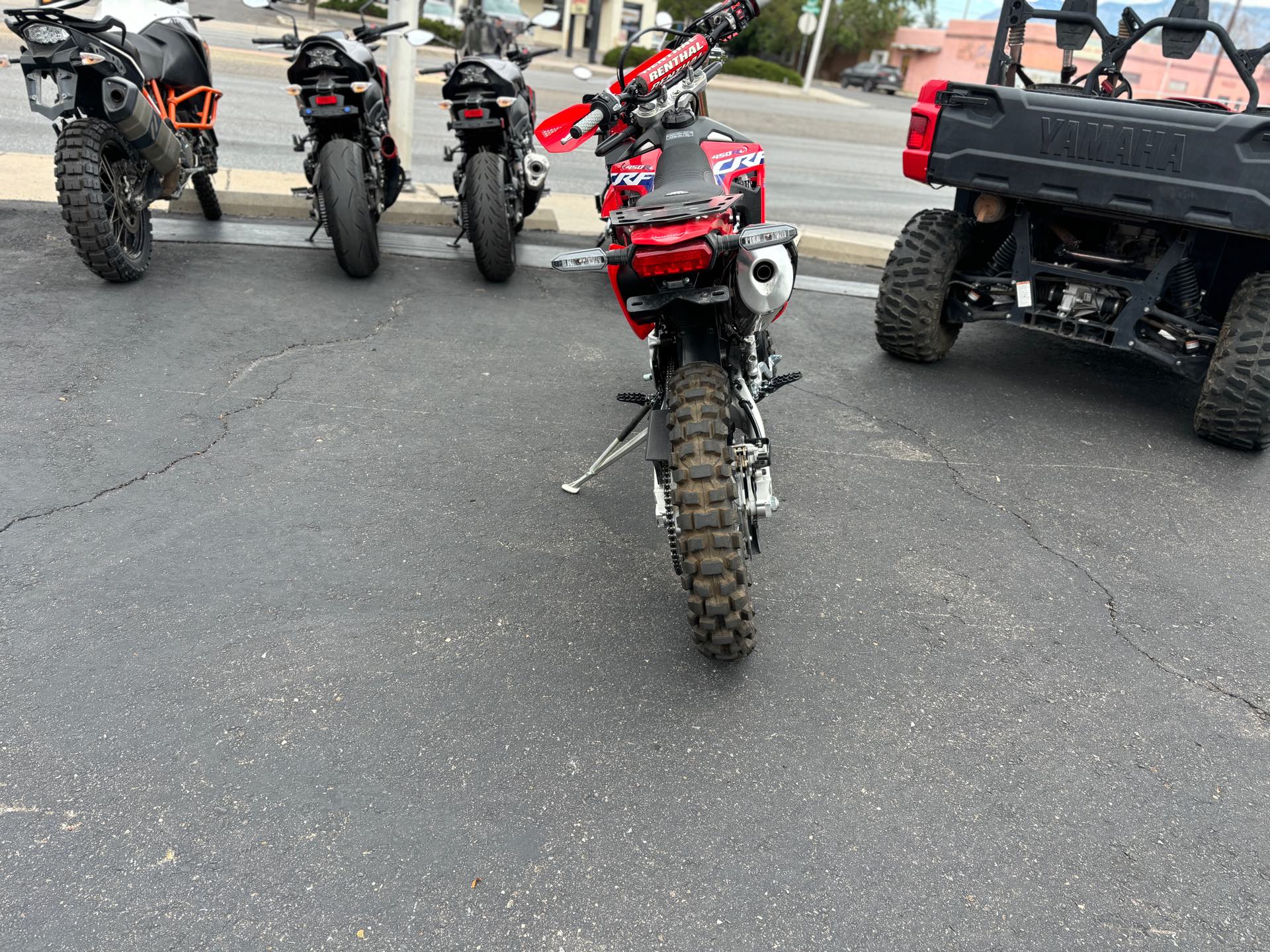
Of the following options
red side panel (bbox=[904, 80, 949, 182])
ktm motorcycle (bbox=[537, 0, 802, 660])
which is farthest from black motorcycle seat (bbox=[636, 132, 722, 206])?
red side panel (bbox=[904, 80, 949, 182])

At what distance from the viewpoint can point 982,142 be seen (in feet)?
16.7

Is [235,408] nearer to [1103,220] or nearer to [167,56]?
[167,56]

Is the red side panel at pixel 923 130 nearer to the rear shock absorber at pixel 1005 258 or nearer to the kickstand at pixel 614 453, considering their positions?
the rear shock absorber at pixel 1005 258

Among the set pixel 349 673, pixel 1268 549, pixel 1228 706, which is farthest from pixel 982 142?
pixel 349 673

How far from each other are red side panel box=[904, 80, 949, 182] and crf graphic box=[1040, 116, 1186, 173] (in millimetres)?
584

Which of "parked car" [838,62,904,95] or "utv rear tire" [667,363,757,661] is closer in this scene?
"utv rear tire" [667,363,757,661]

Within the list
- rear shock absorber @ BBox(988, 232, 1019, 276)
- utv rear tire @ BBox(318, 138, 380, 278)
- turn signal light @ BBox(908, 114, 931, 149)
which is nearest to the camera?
turn signal light @ BBox(908, 114, 931, 149)

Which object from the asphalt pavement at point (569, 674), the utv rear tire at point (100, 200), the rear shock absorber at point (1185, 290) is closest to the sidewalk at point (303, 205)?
the utv rear tire at point (100, 200)

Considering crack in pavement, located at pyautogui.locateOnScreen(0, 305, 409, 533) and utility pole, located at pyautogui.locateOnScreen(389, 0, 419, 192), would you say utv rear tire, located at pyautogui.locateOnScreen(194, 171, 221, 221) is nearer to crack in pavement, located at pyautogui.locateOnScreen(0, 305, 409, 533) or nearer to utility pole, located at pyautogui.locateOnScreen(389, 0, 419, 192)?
utility pole, located at pyautogui.locateOnScreen(389, 0, 419, 192)

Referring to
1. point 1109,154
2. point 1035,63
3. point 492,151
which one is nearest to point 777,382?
point 1109,154

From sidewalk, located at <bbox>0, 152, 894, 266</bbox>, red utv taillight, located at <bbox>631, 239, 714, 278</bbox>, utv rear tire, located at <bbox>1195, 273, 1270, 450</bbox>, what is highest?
red utv taillight, located at <bbox>631, 239, 714, 278</bbox>

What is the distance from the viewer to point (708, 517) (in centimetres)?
279

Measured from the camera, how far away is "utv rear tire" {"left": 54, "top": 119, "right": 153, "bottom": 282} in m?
5.21

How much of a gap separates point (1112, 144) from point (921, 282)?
48.2 inches
